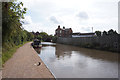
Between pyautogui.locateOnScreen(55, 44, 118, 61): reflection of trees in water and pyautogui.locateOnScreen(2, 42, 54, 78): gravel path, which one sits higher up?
pyautogui.locateOnScreen(2, 42, 54, 78): gravel path

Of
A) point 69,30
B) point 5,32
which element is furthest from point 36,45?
point 69,30

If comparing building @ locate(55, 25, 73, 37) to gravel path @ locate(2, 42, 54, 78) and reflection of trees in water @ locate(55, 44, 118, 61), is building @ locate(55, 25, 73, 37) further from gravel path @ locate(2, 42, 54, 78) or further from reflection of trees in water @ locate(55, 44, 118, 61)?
gravel path @ locate(2, 42, 54, 78)

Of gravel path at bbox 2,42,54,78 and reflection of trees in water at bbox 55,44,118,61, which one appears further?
reflection of trees in water at bbox 55,44,118,61

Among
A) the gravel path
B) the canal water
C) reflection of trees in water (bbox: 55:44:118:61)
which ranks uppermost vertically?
the gravel path

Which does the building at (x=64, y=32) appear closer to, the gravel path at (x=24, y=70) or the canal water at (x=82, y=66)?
the canal water at (x=82, y=66)

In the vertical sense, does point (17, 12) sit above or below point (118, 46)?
above

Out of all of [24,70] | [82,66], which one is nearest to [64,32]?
[82,66]

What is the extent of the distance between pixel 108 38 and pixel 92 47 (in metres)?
4.39

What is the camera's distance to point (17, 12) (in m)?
4.83

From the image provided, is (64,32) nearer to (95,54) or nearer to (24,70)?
(95,54)

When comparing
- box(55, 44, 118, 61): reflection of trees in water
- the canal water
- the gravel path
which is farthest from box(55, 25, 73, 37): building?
the gravel path

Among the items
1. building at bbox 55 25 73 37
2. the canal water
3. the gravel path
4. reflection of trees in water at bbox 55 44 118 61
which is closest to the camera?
the gravel path

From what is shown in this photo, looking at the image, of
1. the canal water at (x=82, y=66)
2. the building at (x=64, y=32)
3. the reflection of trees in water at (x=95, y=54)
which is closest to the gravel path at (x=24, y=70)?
the canal water at (x=82, y=66)

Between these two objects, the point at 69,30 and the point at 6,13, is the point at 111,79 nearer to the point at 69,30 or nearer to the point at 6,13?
the point at 6,13
